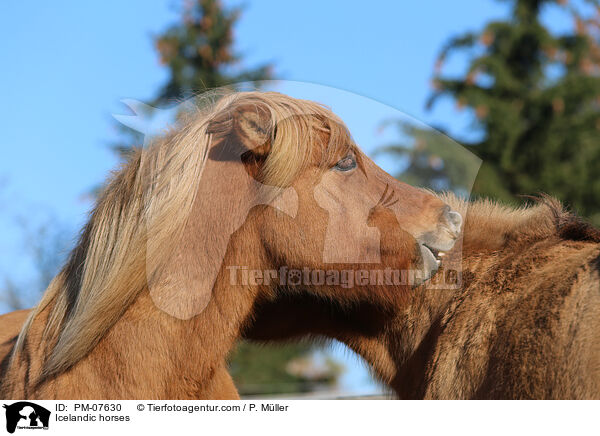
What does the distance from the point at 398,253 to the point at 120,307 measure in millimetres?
1401

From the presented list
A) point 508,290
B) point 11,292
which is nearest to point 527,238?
point 508,290

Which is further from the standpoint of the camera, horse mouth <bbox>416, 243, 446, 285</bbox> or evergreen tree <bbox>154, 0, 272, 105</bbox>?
evergreen tree <bbox>154, 0, 272, 105</bbox>

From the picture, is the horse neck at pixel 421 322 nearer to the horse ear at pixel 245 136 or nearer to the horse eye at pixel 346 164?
the horse eye at pixel 346 164

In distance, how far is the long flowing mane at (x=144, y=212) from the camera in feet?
8.45

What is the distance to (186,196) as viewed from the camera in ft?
8.80

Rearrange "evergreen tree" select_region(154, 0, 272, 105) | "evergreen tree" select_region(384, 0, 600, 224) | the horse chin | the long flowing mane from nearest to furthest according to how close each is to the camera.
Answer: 1. the long flowing mane
2. the horse chin
3. "evergreen tree" select_region(384, 0, 600, 224)
4. "evergreen tree" select_region(154, 0, 272, 105)

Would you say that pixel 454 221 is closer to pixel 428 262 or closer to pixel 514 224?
pixel 428 262

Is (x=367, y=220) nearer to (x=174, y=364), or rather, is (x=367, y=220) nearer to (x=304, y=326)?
(x=304, y=326)
